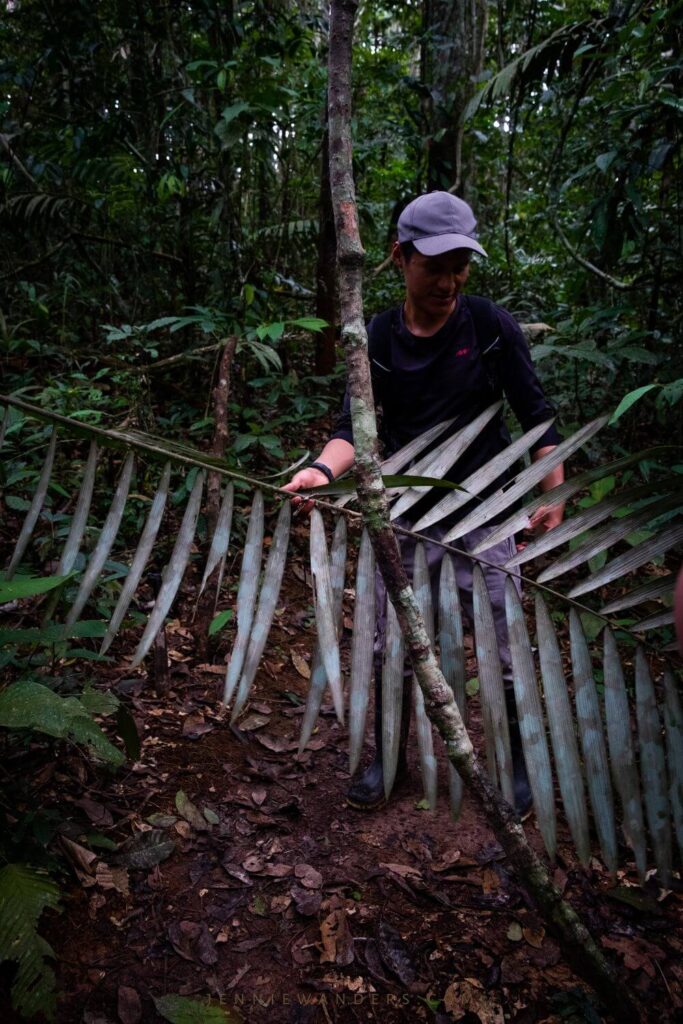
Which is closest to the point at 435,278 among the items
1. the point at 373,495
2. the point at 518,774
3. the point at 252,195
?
the point at 373,495

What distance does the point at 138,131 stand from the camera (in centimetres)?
445

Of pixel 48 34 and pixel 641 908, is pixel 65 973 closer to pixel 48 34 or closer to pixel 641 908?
pixel 641 908

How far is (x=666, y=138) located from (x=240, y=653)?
3664 millimetres

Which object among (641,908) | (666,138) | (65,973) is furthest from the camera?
(666,138)

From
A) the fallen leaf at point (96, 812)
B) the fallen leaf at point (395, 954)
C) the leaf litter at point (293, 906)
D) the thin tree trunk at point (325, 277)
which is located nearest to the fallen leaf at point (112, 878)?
the leaf litter at point (293, 906)

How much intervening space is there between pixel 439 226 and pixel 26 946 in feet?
6.53

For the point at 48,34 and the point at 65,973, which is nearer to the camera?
the point at 65,973

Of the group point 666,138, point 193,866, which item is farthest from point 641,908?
point 666,138

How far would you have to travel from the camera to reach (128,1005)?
5.24 feet

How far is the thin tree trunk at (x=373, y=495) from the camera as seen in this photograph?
1.23m

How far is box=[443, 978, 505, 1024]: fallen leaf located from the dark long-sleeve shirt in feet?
4.14

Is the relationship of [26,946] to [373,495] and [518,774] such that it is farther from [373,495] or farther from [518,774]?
[518,774]

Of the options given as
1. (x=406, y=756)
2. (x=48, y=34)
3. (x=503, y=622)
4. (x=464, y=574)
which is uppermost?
(x=48, y=34)

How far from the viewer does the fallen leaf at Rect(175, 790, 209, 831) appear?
2174 mm
